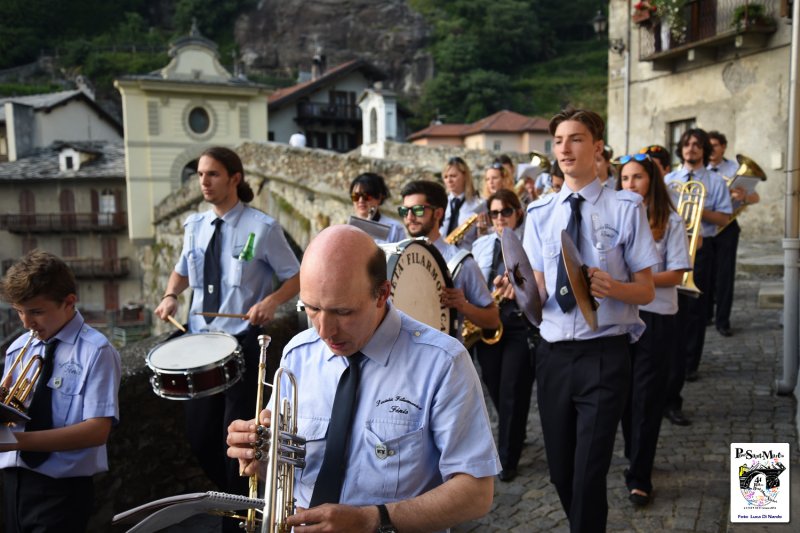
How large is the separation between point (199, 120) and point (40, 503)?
114 feet

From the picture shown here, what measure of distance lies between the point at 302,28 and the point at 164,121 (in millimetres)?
43635

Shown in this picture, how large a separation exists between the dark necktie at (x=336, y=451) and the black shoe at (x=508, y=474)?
3165 millimetres

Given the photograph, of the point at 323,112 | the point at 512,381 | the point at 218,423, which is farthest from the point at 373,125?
the point at 218,423

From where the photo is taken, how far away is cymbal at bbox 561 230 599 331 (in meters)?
3.31

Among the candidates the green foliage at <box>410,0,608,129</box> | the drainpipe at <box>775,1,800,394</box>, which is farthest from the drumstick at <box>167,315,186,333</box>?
the green foliage at <box>410,0,608,129</box>

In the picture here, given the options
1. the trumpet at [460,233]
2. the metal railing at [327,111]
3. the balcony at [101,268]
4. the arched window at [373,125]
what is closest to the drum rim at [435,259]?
the trumpet at [460,233]

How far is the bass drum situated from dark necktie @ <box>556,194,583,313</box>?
2.24 feet

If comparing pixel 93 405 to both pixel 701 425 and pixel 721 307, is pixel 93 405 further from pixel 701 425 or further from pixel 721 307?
pixel 721 307

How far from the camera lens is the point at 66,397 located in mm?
3262

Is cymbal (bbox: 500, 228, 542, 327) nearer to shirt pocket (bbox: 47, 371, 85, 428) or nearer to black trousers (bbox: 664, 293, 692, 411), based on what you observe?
black trousers (bbox: 664, 293, 692, 411)

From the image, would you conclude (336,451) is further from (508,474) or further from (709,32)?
(709,32)

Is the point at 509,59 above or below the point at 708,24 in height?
above

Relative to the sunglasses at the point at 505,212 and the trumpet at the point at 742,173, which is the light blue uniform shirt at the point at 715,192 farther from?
the sunglasses at the point at 505,212

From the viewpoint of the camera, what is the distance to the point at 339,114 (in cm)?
4731
